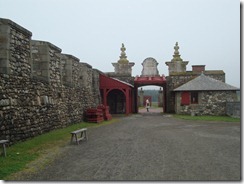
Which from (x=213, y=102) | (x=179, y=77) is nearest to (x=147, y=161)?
(x=213, y=102)

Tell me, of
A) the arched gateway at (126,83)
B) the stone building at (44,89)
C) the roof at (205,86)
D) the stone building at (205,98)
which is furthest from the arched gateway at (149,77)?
the stone building at (44,89)

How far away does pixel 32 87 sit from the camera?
9750mm

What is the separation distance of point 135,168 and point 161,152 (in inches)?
68.2

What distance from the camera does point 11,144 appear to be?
7.80 meters

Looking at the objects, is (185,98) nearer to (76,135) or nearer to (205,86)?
(205,86)

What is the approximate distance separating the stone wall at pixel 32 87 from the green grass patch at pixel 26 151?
41 cm

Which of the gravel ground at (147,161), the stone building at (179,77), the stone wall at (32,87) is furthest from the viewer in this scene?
the stone building at (179,77)

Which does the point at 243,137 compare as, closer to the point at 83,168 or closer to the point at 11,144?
the point at 83,168

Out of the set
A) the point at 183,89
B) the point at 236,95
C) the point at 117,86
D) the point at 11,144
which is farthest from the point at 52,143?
the point at 236,95

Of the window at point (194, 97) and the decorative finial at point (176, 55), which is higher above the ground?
the decorative finial at point (176, 55)

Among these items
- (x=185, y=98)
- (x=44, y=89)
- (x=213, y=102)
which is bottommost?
(x=213, y=102)

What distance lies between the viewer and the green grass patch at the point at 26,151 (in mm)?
5498

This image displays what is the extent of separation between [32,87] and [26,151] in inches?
126

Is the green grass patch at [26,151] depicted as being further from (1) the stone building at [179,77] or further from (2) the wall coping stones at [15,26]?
(1) the stone building at [179,77]
